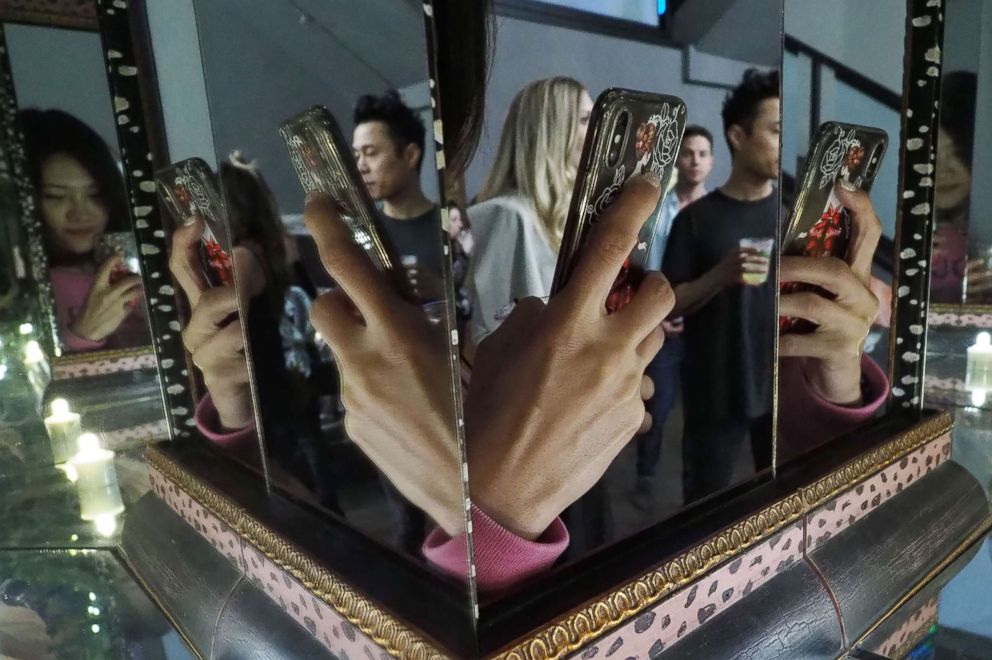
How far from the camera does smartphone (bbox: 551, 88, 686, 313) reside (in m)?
0.42

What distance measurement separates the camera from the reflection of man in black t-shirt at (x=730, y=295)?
506 millimetres

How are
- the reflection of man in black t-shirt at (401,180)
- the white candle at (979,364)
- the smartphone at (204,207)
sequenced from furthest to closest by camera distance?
the white candle at (979,364), the smartphone at (204,207), the reflection of man in black t-shirt at (401,180)

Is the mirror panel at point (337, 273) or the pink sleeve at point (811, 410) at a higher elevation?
the mirror panel at point (337, 273)

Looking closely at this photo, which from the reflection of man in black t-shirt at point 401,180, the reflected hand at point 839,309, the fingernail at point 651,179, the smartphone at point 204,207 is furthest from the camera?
the reflected hand at point 839,309

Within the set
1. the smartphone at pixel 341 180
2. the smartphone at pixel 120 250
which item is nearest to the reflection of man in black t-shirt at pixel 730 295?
the smartphone at pixel 341 180

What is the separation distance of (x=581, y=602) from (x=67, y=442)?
2.10ft

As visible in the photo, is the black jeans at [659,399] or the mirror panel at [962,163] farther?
the mirror panel at [962,163]

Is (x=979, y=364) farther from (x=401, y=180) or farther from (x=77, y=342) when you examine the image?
(x=77, y=342)

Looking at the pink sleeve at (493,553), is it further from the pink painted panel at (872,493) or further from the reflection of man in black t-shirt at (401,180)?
the pink painted panel at (872,493)

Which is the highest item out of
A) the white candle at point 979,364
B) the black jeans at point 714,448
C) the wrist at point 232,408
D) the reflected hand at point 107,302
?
the reflected hand at point 107,302

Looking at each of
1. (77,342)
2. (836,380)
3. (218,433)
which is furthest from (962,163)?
(77,342)

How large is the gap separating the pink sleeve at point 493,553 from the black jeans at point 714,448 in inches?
5.9

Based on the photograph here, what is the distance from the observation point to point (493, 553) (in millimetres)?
423

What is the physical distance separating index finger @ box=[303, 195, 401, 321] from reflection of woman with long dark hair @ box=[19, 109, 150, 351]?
0.30 metres
